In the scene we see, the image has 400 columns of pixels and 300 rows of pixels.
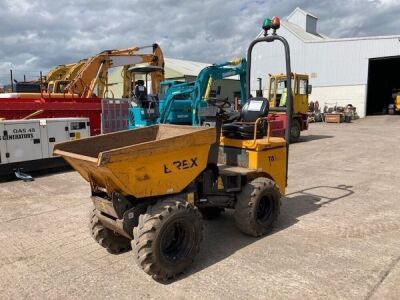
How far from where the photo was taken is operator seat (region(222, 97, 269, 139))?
195 inches

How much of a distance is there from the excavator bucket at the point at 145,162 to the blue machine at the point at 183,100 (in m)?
7.34

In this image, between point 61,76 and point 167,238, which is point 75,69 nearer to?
point 61,76

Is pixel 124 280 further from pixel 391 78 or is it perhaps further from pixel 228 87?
pixel 391 78

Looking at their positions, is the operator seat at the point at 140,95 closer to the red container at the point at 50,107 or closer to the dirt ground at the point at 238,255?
the red container at the point at 50,107

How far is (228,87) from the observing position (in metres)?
37.0

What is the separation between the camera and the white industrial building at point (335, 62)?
26.8 metres

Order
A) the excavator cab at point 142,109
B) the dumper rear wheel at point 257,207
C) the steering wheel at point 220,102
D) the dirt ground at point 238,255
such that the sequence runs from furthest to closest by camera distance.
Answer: the excavator cab at point 142,109, the steering wheel at point 220,102, the dumper rear wheel at point 257,207, the dirt ground at point 238,255

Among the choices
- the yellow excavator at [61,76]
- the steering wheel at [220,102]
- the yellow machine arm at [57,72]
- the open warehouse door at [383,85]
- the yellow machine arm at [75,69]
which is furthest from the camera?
the open warehouse door at [383,85]

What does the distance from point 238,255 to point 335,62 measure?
26.7 meters

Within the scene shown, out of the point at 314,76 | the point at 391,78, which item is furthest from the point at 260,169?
the point at 391,78

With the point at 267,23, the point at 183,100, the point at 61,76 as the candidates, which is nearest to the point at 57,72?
the point at 61,76

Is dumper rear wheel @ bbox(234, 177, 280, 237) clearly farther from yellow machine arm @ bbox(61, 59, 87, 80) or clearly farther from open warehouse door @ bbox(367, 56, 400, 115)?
open warehouse door @ bbox(367, 56, 400, 115)

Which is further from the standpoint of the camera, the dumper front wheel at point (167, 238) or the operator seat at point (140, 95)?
the operator seat at point (140, 95)

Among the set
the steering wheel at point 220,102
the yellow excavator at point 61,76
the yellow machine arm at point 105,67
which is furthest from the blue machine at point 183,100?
the steering wheel at point 220,102
